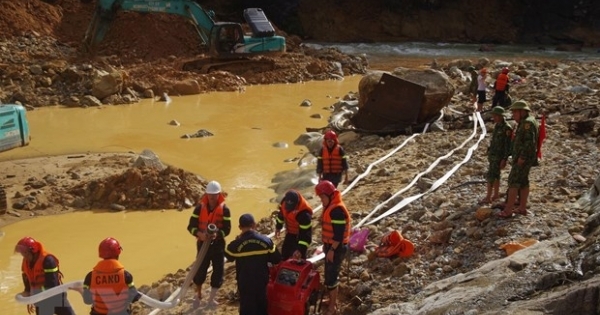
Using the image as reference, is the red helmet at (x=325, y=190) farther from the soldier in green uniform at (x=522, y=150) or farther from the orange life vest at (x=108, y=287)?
the soldier in green uniform at (x=522, y=150)

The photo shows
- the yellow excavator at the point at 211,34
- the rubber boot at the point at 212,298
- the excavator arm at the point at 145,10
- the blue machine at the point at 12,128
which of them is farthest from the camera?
the yellow excavator at the point at 211,34

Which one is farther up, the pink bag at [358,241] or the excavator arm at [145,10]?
the excavator arm at [145,10]

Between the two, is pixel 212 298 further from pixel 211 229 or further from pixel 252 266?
pixel 252 266

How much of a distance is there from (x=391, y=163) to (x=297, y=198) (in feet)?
18.0

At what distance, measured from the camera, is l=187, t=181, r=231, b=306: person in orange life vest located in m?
7.07

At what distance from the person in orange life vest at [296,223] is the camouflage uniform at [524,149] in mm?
2329

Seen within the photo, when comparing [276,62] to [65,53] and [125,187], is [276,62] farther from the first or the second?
[125,187]

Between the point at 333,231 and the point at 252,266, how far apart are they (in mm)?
830

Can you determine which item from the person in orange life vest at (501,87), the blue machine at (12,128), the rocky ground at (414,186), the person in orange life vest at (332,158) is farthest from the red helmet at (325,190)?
the person in orange life vest at (501,87)

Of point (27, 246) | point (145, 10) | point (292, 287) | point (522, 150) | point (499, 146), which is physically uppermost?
point (145, 10)

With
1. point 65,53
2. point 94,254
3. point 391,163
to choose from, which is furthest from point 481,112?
point 65,53

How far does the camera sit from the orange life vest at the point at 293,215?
678 centimetres

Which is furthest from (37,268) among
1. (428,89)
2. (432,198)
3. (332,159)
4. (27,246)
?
(428,89)

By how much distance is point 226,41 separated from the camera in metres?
23.6
